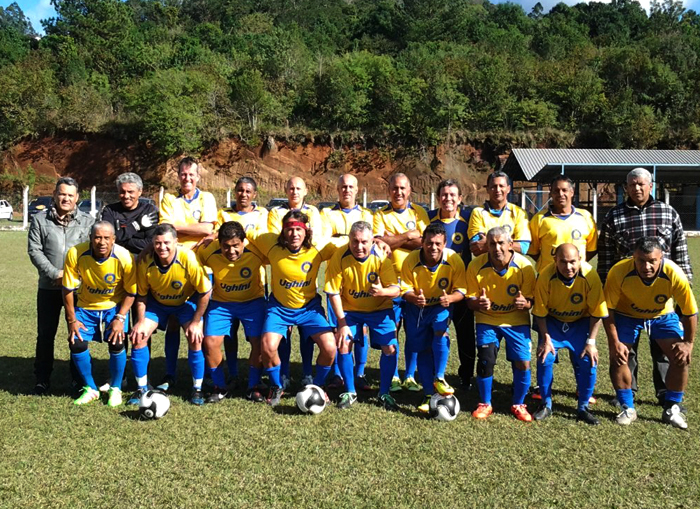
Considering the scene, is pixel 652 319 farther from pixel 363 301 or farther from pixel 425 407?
pixel 363 301

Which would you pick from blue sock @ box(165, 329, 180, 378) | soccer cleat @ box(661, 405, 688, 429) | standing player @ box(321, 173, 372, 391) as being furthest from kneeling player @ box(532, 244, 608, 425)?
blue sock @ box(165, 329, 180, 378)

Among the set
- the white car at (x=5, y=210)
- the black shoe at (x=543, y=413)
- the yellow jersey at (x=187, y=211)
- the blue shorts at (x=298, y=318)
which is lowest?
the black shoe at (x=543, y=413)

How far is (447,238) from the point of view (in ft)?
17.0

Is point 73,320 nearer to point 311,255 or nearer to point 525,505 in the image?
point 311,255

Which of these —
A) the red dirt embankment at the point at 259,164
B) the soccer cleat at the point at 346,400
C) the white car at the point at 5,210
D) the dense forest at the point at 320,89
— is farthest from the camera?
the dense forest at the point at 320,89

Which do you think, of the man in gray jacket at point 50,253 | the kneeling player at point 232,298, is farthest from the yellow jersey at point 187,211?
the man in gray jacket at point 50,253

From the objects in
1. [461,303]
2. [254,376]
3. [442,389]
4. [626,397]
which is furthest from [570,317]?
[254,376]

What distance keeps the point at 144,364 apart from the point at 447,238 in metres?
2.82

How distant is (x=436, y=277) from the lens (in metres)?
4.78

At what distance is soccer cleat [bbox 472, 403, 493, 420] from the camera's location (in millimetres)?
4422

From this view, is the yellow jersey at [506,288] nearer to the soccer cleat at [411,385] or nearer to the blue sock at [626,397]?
the blue sock at [626,397]

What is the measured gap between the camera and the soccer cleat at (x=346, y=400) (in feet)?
15.2

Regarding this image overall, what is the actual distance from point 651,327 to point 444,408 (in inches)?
68.9

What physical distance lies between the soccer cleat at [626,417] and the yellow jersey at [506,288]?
37.3 inches
